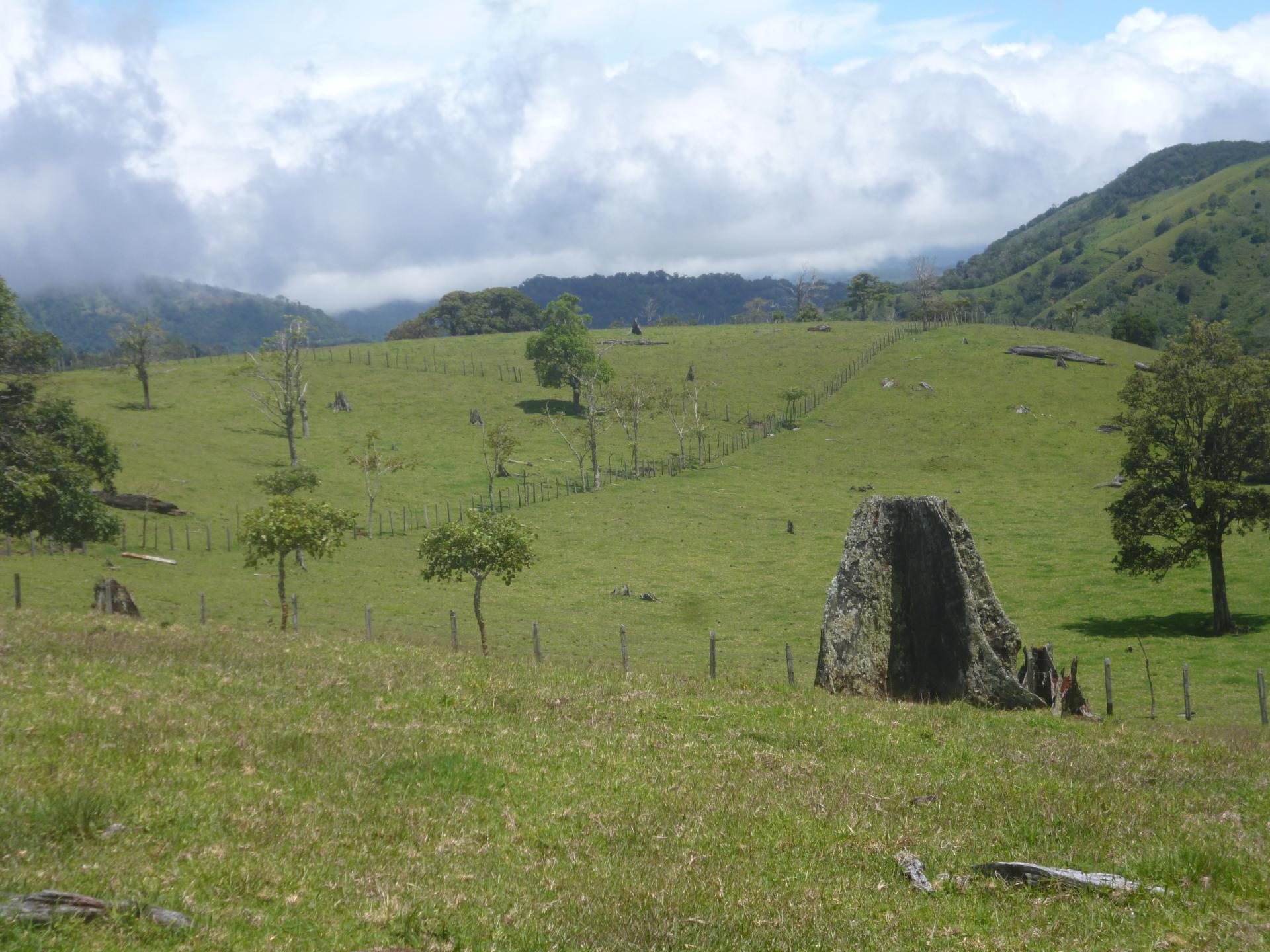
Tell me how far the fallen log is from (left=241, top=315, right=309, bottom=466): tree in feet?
98.1

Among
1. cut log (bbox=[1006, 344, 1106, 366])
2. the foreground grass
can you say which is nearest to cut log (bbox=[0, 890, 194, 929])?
the foreground grass

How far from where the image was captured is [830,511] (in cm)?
8038

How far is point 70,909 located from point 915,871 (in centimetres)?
835

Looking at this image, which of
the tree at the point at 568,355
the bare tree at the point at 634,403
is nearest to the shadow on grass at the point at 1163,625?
the bare tree at the point at 634,403

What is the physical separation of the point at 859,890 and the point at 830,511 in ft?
235

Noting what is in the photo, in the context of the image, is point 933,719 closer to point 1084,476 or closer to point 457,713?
point 457,713

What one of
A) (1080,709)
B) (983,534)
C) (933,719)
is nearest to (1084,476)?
(983,534)

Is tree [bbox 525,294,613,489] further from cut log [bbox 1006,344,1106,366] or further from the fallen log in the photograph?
the fallen log

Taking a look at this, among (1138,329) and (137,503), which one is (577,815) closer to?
(137,503)

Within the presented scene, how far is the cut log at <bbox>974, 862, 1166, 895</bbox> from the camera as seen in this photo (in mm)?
9898

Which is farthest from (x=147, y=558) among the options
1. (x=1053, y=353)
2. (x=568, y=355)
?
(x=1053, y=353)

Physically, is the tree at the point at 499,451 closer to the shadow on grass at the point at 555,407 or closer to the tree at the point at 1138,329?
the shadow on grass at the point at 555,407

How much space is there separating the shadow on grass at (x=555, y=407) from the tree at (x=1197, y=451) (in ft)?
251

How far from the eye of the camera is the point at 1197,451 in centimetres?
4503
